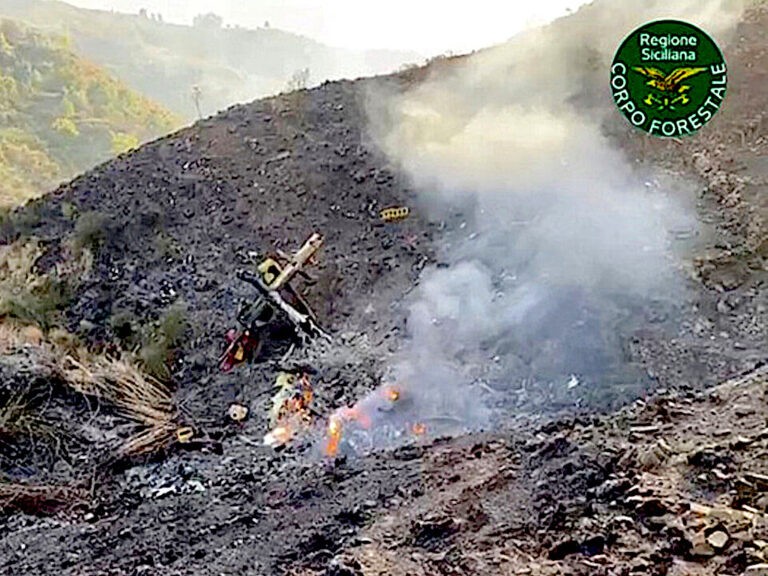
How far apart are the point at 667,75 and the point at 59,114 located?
1588 inches

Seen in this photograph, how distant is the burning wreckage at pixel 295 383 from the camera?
6445mm

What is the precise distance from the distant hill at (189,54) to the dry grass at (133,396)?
47.5 m

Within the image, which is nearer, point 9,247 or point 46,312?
point 46,312

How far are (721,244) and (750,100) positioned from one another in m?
2.74

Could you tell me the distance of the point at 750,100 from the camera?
387 inches

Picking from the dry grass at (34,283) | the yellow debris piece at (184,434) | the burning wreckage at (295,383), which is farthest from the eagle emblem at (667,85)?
the dry grass at (34,283)

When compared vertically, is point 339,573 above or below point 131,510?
below

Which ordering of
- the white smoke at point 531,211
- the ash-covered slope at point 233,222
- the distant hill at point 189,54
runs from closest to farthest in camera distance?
1. the white smoke at point 531,211
2. the ash-covered slope at point 233,222
3. the distant hill at point 189,54

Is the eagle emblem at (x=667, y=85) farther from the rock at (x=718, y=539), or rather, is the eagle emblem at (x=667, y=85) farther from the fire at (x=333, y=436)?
the rock at (x=718, y=539)

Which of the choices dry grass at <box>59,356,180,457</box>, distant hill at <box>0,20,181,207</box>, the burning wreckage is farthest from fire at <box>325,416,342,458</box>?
distant hill at <box>0,20,181,207</box>

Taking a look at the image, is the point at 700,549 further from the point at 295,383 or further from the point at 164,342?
the point at 164,342

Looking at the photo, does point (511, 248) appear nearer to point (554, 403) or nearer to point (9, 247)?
point (554, 403)

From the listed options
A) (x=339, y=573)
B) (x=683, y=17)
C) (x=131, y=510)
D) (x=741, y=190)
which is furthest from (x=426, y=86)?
(x=339, y=573)

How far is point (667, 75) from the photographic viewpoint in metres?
6.36
